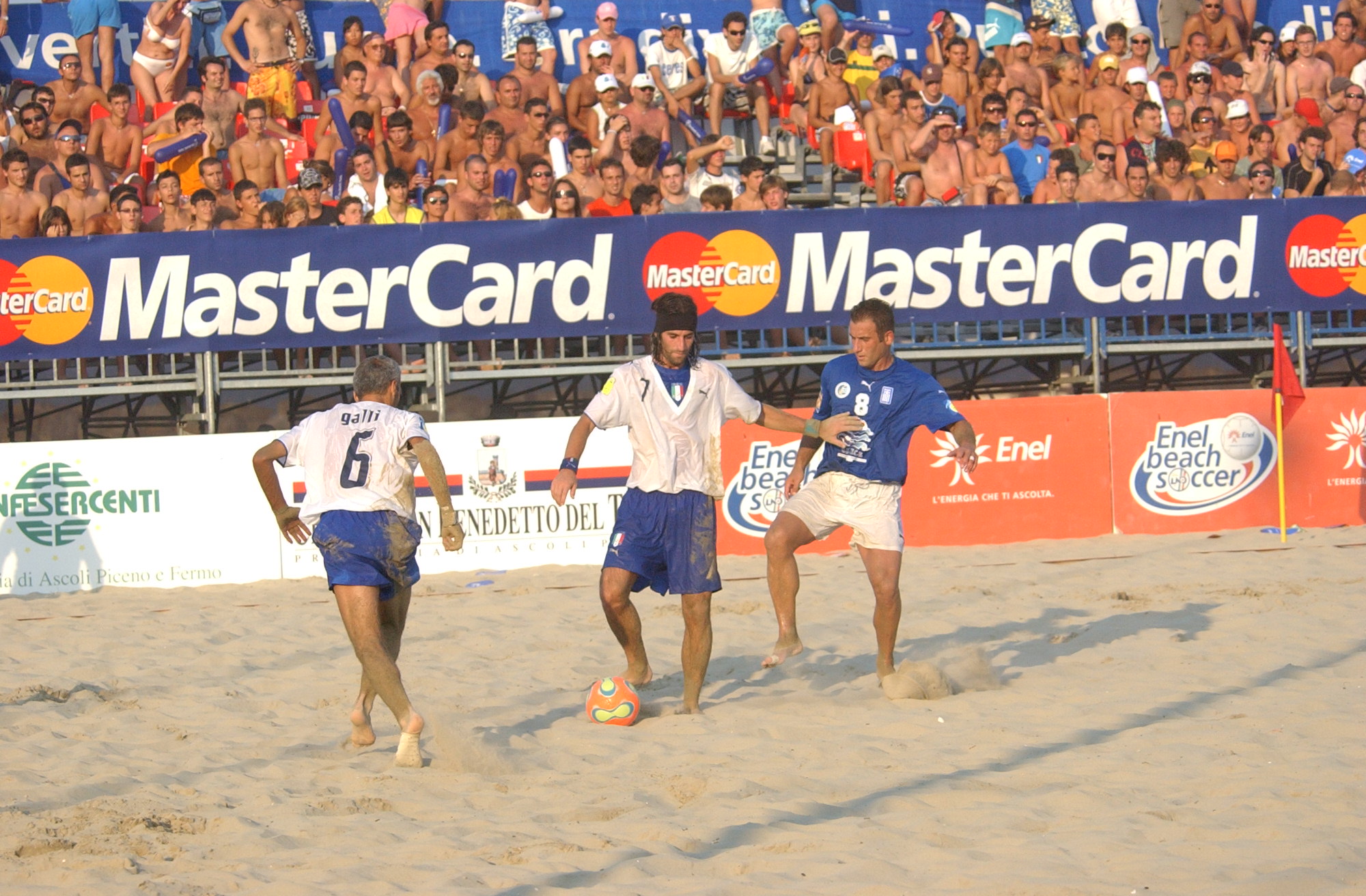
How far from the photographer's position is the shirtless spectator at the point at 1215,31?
15547 millimetres

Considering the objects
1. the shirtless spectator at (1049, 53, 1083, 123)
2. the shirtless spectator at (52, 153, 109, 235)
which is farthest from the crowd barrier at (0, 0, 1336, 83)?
the shirtless spectator at (52, 153, 109, 235)

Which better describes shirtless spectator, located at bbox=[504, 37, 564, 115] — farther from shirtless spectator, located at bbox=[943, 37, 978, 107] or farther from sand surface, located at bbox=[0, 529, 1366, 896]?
sand surface, located at bbox=[0, 529, 1366, 896]

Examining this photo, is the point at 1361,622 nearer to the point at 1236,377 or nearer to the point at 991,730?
the point at 991,730

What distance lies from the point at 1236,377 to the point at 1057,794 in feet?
31.8

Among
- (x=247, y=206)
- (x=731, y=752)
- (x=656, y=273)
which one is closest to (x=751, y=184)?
(x=656, y=273)

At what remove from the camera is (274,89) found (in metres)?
13.4

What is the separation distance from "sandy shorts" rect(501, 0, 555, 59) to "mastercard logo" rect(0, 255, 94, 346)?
5675mm

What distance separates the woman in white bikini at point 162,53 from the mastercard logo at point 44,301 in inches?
131

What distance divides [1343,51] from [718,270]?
8.56m

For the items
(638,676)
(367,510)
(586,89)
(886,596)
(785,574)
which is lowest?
(638,676)

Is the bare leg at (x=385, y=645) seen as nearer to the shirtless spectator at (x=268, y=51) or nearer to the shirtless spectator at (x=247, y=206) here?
the shirtless spectator at (x=247, y=206)

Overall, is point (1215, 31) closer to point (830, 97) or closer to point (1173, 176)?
point (1173, 176)

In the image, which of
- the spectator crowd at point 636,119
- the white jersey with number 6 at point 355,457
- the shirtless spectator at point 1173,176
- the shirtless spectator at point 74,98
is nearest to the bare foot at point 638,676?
the white jersey with number 6 at point 355,457

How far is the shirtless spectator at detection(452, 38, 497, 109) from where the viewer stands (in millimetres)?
13539
